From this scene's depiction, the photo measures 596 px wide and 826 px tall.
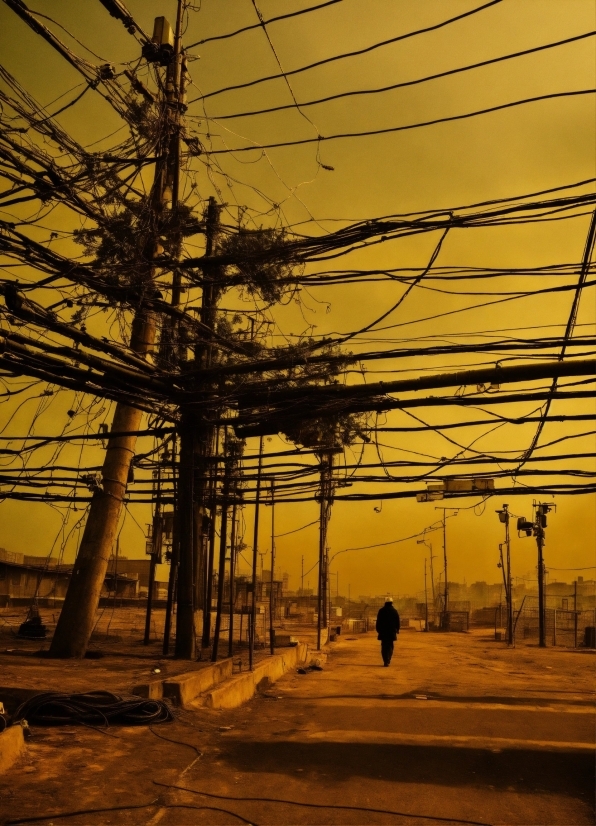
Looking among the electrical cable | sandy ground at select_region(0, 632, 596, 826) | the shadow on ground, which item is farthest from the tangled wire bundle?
the electrical cable

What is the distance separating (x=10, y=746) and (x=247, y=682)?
19.9 feet

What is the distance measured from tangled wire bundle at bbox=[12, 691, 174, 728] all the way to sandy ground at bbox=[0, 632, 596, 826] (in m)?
0.19

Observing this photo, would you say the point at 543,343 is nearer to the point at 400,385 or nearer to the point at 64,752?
the point at 400,385

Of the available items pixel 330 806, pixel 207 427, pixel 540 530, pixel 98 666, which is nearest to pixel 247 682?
pixel 98 666

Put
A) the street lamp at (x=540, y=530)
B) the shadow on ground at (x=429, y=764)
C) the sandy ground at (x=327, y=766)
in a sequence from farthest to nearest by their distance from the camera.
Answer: the street lamp at (x=540, y=530) < the shadow on ground at (x=429, y=764) < the sandy ground at (x=327, y=766)

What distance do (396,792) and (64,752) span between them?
3.10m

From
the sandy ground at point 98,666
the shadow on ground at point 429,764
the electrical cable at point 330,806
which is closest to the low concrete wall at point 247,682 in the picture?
the sandy ground at point 98,666

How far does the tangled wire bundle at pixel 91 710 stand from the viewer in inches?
302

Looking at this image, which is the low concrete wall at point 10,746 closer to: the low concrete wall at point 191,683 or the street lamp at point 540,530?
the low concrete wall at point 191,683

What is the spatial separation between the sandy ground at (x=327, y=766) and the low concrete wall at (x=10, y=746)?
11 centimetres

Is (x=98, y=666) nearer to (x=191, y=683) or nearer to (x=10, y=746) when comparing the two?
(x=191, y=683)

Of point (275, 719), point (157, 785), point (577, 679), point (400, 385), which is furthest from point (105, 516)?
point (577, 679)

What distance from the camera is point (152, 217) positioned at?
1081 cm

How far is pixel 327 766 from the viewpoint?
675 cm
